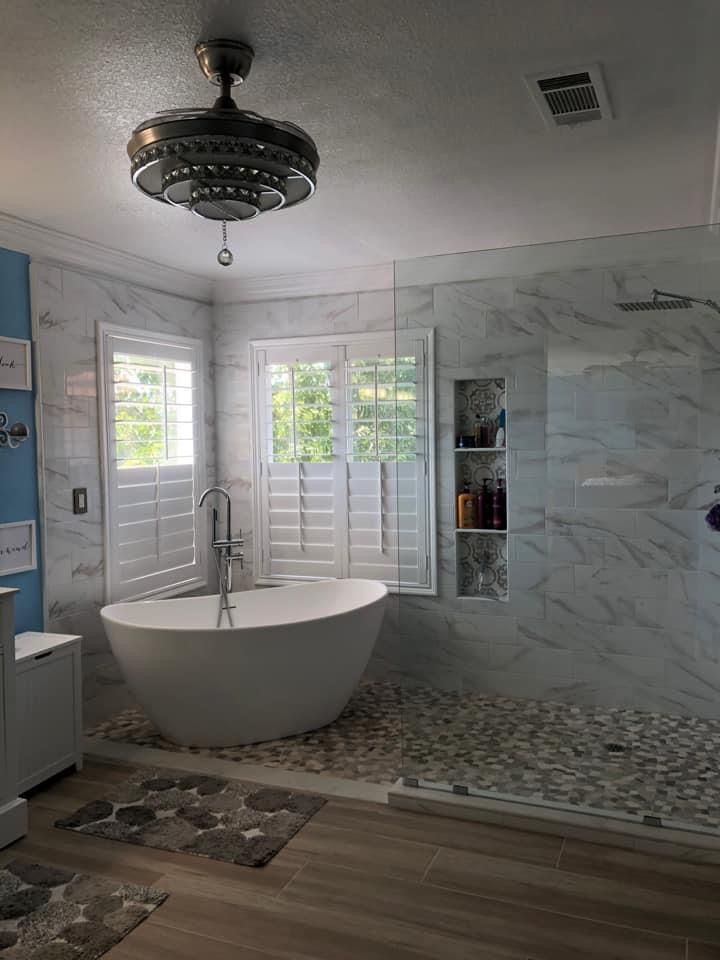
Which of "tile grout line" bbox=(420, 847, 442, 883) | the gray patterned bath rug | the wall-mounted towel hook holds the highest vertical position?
the wall-mounted towel hook

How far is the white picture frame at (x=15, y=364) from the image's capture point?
3.87 metres

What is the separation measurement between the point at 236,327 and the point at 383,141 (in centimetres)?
279

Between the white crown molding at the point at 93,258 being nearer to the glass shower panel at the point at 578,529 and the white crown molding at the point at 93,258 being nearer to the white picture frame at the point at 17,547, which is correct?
the white picture frame at the point at 17,547

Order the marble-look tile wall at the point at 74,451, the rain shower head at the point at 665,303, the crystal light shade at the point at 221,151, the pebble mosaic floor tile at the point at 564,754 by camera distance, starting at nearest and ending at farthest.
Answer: the crystal light shade at the point at 221,151
the rain shower head at the point at 665,303
the pebble mosaic floor tile at the point at 564,754
the marble-look tile wall at the point at 74,451

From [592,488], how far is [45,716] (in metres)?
2.56

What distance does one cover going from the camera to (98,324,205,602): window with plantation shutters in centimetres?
459

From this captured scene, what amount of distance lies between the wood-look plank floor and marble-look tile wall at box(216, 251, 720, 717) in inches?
24.7

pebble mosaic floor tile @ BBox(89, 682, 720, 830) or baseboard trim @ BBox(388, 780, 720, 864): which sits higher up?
pebble mosaic floor tile @ BBox(89, 682, 720, 830)

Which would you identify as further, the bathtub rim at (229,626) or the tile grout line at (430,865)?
the bathtub rim at (229,626)

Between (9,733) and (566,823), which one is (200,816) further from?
(566,823)

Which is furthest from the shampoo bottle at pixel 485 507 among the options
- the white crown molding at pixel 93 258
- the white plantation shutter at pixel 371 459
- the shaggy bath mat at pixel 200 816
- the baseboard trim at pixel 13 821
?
the white crown molding at pixel 93 258

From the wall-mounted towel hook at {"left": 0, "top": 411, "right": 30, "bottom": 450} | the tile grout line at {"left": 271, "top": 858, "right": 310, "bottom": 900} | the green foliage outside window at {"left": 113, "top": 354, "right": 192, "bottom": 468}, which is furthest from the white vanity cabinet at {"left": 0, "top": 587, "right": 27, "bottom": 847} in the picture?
the green foliage outside window at {"left": 113, "top": 354, "right": 192, "bottom": 468}

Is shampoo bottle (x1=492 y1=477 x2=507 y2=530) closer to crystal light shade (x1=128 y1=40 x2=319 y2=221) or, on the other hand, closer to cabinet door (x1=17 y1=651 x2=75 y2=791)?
crystal light shade (x1=128 y1=40 x2=319 y2=221)

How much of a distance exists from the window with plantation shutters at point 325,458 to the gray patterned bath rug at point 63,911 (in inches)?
101
